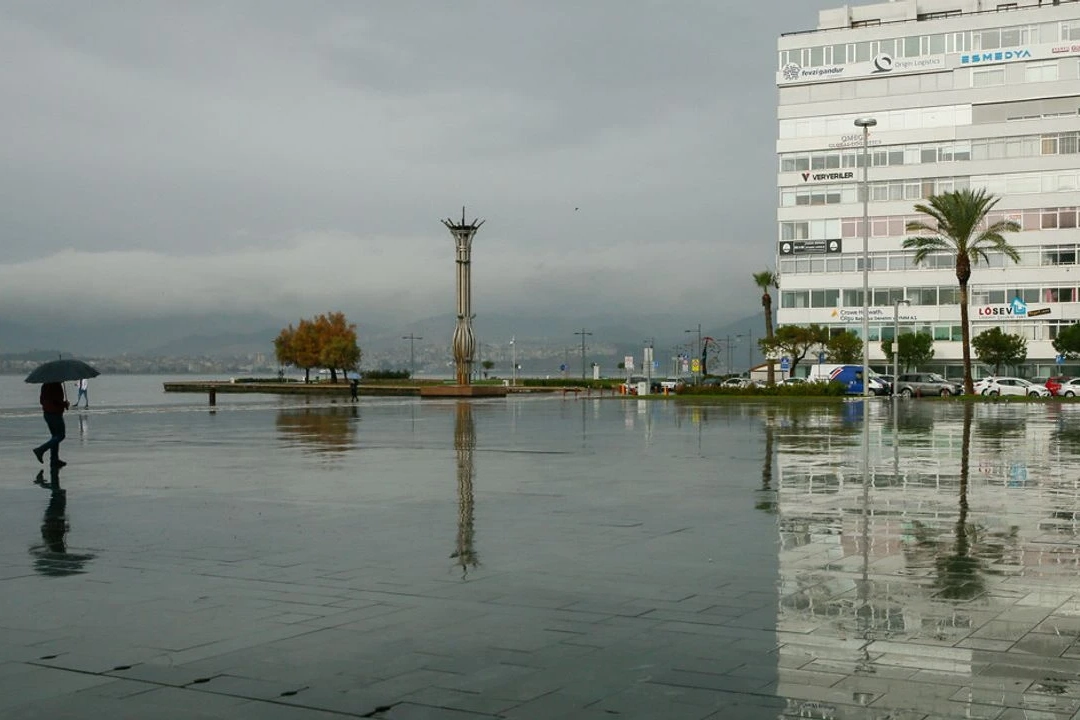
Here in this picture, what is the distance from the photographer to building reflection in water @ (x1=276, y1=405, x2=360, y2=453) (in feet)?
84.3

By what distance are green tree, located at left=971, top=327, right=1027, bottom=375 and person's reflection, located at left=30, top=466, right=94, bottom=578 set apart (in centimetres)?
7238

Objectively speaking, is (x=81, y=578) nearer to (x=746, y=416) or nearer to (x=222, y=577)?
(x=222, y=577)

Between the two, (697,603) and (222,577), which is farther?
(222,577)

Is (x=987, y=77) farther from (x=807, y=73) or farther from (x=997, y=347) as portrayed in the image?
(x=997, y=347)

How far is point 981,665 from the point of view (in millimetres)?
6172

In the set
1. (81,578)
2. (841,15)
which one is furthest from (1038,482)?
(841,15)

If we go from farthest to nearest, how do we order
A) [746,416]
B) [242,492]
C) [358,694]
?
[746,416], [242,492], [358,694]

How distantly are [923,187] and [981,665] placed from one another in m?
85.6

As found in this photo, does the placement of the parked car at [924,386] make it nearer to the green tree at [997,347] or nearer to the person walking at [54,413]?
the green tree at [997,347]

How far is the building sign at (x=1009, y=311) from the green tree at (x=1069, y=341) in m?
5.56

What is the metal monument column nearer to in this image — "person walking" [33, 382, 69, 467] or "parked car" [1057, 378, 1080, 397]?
"parked car" [1057, 378, 1080, 397]

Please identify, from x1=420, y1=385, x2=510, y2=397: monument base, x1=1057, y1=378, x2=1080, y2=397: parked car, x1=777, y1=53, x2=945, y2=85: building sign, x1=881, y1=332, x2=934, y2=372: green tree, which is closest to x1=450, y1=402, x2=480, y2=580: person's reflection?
x1=420, y1=385, x2=510, y2=397: monument base

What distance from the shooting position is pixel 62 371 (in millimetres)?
20188

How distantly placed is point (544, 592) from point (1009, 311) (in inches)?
3308
